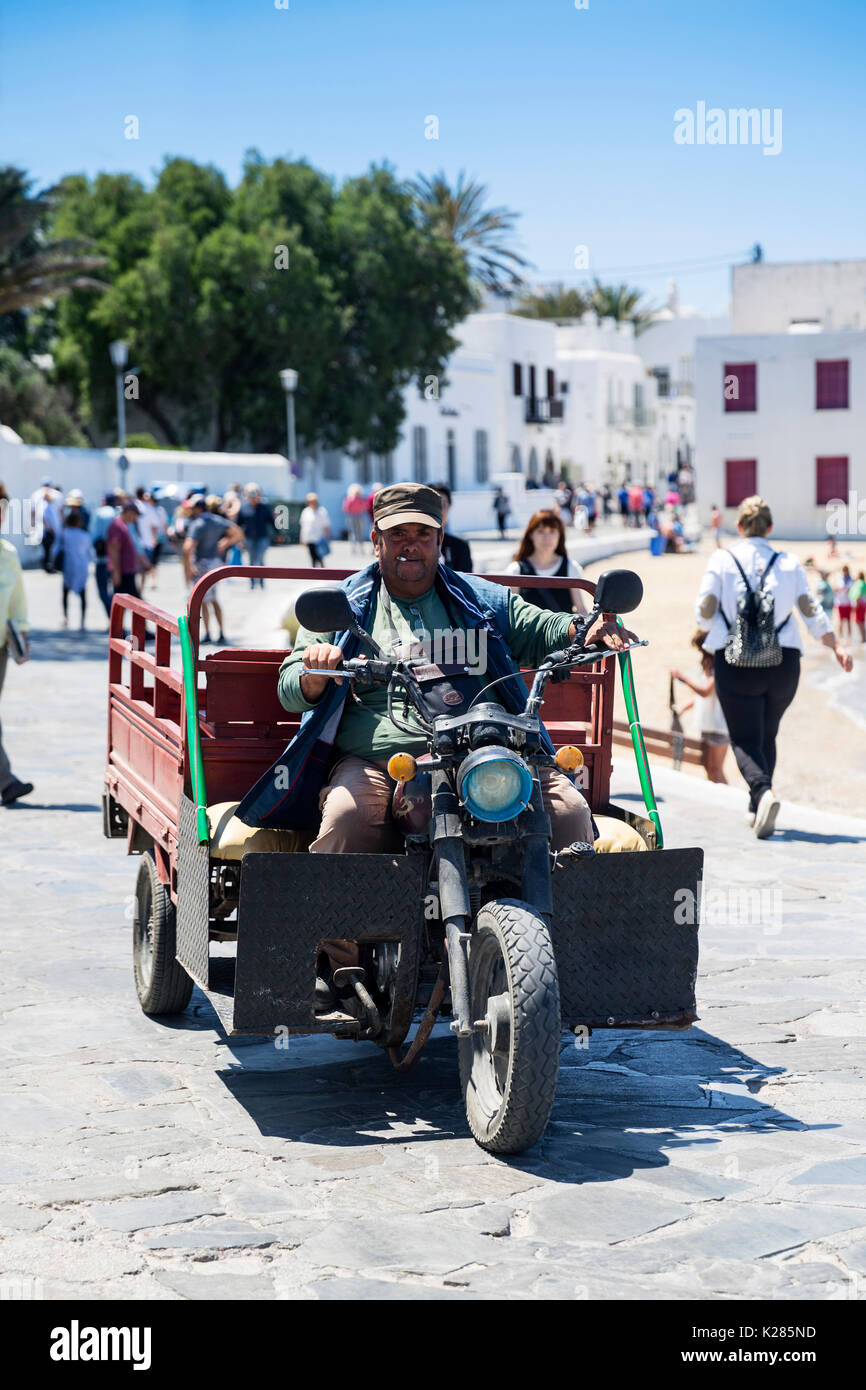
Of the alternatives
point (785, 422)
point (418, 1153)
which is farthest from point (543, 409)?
point (418, 1153)

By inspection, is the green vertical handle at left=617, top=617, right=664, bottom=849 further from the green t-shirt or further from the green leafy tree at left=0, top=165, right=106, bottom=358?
the green leafy tree at left=0, top=165, right=106, bottom=358

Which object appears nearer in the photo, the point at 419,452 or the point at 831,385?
the point at 419,452

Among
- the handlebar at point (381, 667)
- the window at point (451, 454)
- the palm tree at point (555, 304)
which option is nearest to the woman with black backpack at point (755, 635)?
the handlebar at point (381, 667)

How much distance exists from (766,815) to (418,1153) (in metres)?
4.81

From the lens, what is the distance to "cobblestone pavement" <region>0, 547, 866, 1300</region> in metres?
3.71

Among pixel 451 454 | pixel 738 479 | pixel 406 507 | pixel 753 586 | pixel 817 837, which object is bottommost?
pixel 817 837

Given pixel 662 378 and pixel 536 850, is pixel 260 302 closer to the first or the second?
pixel 536 850

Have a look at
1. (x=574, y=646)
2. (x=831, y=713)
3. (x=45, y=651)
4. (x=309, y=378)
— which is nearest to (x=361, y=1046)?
(x=574, y=646)

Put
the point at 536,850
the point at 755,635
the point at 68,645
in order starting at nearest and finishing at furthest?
1. the point at 536,850
2. the point at 755,635
3. the point at 68,645

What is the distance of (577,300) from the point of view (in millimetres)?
91375

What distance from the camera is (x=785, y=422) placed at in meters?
58.8

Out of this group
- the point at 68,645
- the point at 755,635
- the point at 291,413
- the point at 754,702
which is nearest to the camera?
the point at 755,635

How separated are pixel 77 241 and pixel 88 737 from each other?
775 inches

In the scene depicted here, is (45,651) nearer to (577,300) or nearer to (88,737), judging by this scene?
(88,737)
